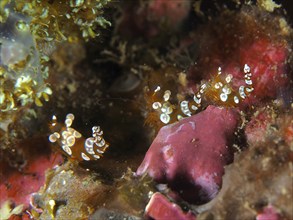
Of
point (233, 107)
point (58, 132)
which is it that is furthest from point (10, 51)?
point (233, 107)

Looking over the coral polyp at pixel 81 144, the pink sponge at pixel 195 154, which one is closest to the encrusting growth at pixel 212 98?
the pink sponge at pixel 195 154

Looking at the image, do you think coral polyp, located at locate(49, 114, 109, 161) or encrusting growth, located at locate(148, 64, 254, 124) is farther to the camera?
coral polyp, located at locate(49, 114, 109, 161)

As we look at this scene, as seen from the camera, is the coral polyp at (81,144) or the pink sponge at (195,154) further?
the coral polyp at (81,144)

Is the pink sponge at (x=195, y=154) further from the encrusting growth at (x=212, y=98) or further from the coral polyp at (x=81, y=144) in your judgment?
the coral polyp at (x=81, y=144)

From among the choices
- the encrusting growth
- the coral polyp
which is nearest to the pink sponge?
the encrusting growth

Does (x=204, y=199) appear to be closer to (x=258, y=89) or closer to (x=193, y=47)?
(x=258, y=89)

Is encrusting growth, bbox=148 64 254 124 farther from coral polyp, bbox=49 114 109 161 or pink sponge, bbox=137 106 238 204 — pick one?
coral polyp, bbox=49 114 109 161

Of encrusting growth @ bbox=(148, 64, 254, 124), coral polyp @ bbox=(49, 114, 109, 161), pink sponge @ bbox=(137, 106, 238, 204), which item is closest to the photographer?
pink sponge @ bbox=(137, 106, 238, 204)

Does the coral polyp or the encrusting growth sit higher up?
the encrusting growth

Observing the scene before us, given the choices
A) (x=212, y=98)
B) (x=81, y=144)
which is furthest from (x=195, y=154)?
(x=81, y=144)
